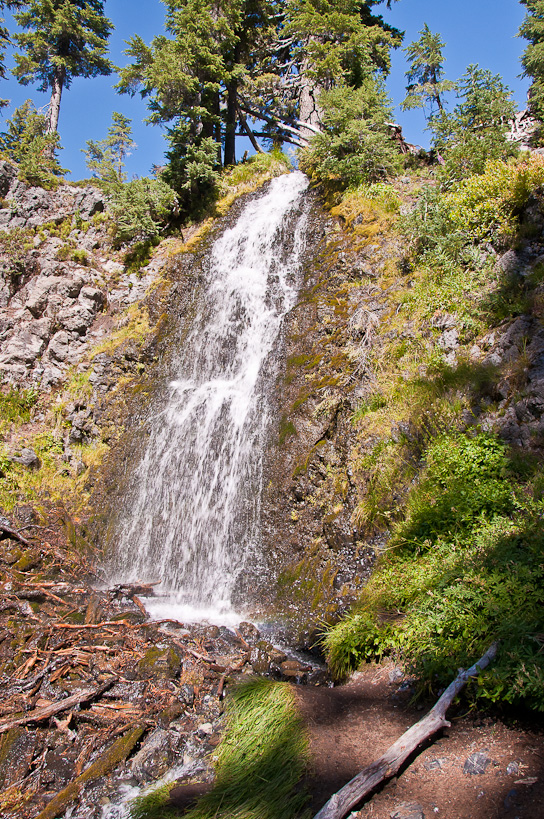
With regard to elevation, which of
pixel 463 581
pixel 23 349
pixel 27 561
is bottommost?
pixel 27 561

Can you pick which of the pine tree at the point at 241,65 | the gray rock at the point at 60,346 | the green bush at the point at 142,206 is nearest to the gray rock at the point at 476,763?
the gray rock at the point at 60,346

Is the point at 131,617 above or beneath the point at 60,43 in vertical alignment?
beneath

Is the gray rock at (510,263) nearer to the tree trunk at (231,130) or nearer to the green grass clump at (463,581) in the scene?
the green grass clump at (463,581)

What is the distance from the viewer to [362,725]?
3502 millimetres

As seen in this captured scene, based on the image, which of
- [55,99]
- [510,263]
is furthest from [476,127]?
[55,99]

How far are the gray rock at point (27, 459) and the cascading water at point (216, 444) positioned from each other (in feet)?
10.2

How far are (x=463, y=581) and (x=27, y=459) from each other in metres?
10.4

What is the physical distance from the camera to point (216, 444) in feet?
29.9

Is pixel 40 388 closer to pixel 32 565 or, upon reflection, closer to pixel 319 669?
pixel 32 565

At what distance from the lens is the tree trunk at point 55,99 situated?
2003cm

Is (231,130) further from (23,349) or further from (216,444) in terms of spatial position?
(216,444)

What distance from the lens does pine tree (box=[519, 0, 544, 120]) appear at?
1148 centimetres

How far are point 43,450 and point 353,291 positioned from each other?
29.0ft

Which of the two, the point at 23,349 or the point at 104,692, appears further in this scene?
the point at 23,349
